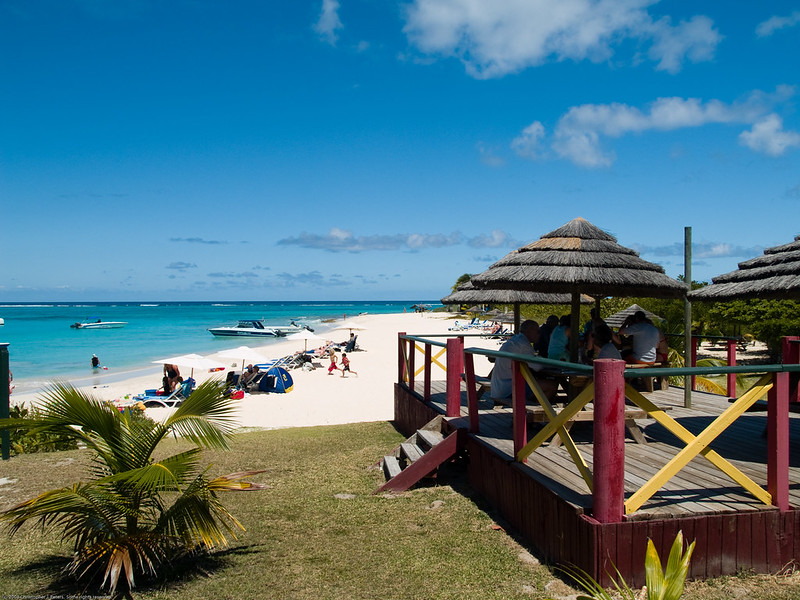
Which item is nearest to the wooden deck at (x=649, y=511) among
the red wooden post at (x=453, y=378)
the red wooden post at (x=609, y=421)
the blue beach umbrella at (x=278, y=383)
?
the red wooden post at (x=609, y=421)

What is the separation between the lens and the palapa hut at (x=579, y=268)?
6543 mm

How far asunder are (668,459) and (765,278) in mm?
2100

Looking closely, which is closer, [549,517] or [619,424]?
[619,424]

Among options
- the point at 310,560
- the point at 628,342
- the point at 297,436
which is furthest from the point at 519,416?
the point at 297,436

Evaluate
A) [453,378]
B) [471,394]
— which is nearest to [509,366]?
[471,394]

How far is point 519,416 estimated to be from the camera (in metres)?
5.00

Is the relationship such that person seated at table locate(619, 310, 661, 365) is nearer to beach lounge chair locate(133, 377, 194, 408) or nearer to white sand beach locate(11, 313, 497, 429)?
white sand beach locate(11, 313, 497, 429)

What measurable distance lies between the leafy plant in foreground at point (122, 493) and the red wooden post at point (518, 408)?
2.24m

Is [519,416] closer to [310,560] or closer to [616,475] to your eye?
[616,475]

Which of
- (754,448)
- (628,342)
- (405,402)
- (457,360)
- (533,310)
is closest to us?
(754,448)

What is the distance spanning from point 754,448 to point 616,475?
2.67m

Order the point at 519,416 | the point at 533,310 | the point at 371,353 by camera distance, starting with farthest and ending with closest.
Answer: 1. the point at 533,310
2. the point at 371,353
3. the point at 519,416

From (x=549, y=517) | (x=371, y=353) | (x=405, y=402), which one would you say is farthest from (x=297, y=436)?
(x=371, y=353)

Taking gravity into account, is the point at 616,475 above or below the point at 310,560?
above
